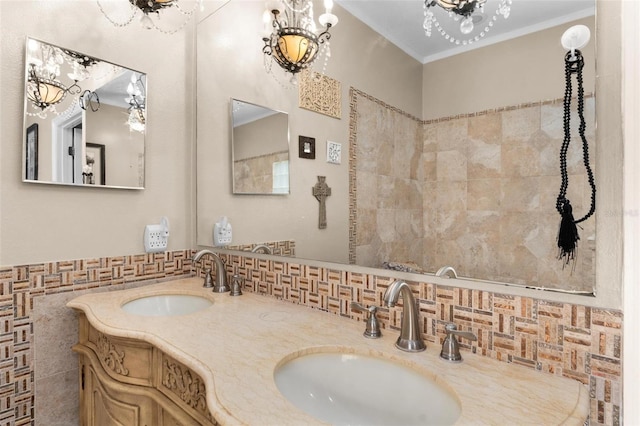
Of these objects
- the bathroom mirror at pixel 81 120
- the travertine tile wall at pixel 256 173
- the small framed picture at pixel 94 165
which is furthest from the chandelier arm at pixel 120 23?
the travertine tile wall at pixel 256 173

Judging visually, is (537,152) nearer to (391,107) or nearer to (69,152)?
(391,107)

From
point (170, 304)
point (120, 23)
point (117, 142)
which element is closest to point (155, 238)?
point (170, 304)

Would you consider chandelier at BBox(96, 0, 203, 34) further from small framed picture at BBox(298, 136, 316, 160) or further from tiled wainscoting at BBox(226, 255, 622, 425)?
tiled wainscoting at BBox(226, 255, 622, 425)

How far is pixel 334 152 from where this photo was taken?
4.04 feet

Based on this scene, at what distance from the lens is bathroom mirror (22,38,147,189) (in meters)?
1.24

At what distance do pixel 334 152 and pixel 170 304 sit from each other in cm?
98

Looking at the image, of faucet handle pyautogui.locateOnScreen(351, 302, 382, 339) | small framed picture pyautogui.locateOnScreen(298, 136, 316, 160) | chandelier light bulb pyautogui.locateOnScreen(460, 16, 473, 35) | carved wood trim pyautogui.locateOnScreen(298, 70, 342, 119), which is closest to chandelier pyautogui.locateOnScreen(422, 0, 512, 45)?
chandelier light bulb pyautogui.locateOnScreen(460, 16, 473, 35)

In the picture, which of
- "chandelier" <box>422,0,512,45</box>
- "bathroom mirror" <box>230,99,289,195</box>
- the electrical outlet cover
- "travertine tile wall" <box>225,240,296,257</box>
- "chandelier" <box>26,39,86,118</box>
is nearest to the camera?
"chandelier" <box>422,0,512,45</box>

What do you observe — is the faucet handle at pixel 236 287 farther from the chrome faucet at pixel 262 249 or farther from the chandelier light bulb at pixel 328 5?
the chandelier light bulb at pixel 328 5

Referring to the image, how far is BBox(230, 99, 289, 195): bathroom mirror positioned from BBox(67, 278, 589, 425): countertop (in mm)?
519

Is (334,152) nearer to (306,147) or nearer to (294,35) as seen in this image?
(306,147)

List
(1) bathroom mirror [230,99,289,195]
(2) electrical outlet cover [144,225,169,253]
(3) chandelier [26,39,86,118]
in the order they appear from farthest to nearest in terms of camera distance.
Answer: (2) electrical outlet cover [144,225,169,253], (1) bathroom mirror [230,99,289,195], (3) chandelier [26,39,86,118]

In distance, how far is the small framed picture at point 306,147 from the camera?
4.34 ft

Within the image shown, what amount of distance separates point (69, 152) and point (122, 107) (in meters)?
0.30
